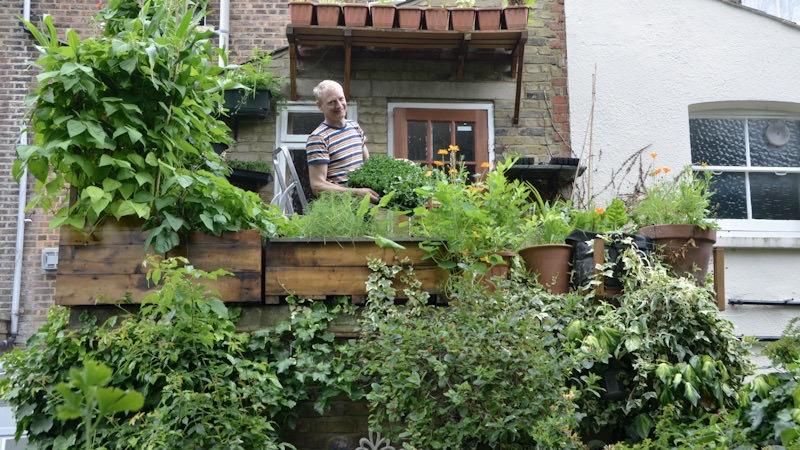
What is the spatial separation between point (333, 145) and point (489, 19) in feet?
6.61

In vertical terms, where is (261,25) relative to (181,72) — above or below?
above

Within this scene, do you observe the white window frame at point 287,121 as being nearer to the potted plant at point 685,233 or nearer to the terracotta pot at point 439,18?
the terracotta pot at point 439,18

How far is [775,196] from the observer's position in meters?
8.95

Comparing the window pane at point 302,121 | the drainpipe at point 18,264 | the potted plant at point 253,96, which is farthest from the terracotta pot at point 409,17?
the drainpipe at point 18,264

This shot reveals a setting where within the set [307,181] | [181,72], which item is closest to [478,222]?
[181,72]

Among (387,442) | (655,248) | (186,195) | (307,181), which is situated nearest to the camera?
(387,442)

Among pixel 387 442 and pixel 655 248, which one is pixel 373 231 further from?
pixel 655 248

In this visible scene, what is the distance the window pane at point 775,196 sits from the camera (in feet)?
29.1

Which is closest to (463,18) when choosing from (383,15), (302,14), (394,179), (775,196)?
(383,15)

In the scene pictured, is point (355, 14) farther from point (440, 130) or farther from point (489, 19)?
point (440, 130)

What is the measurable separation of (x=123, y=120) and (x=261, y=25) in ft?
19.2

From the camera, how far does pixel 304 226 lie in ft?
18.2

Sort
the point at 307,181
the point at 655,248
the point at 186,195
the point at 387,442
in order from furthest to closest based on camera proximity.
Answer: the point at 307,181
the point at 655,248
the point at 186,195
the point at 387,442

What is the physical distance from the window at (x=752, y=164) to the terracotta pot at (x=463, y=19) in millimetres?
2425
